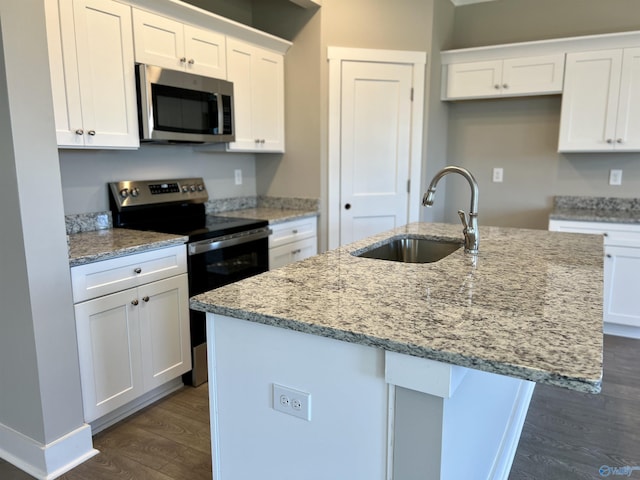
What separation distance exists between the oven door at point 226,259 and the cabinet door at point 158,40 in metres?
1.07

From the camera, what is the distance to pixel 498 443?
1886 millimetres

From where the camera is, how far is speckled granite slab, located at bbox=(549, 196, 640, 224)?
3336 millimetres

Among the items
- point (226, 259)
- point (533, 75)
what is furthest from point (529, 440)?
point (533, 75)

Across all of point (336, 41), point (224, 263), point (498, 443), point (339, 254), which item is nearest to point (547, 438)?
point (498, 443)

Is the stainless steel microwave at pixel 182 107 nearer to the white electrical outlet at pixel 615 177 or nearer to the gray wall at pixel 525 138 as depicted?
the gray wall at pixel 525 138

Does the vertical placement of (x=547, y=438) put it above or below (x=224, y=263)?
below

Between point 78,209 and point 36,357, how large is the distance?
0.98 m

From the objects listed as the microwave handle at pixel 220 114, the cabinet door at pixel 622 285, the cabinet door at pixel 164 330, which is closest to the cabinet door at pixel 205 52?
the microwave handle at pixel 220 114

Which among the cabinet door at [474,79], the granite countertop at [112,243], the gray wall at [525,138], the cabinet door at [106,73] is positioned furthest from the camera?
the cabinet door at [474,79]

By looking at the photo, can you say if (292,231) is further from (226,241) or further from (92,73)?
(92,73)

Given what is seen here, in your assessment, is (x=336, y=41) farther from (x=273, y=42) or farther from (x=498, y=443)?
(x=498, y=443)

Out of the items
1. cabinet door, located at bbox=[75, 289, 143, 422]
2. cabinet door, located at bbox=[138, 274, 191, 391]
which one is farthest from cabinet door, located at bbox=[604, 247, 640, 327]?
cabinet door, located at bbox=[75, 289, 143, 422]

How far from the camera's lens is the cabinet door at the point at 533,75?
11.6ft

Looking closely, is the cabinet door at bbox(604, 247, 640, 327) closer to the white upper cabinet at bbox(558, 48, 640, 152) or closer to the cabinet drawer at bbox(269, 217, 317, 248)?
the white upper cabinet at bbox(558, 48, 640, 152)
